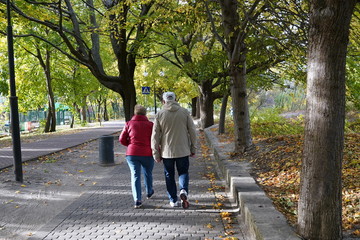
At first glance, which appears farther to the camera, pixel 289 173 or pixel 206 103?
pixel 206 103

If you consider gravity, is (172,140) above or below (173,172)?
above

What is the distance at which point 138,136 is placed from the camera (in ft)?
18.8

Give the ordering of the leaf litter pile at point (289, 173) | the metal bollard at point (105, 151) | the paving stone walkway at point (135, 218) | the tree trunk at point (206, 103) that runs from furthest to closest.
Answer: the tree trunk at point (206, 103) → the metal bollard at point (105, 151) → the paving stone walkway at point (135, 218) → the leaf litter pile at point (289, 173)

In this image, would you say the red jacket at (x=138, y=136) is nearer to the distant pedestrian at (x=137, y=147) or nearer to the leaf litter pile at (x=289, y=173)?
the distant pedestrian at (x=137, y=147)

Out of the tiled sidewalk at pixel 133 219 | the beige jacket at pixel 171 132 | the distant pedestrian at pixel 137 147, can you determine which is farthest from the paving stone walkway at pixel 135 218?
the beige jacket at pixel 171 132

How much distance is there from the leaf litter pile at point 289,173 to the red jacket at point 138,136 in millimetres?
2134

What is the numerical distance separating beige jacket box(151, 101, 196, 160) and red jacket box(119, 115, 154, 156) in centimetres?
21

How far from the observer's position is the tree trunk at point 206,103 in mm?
21484

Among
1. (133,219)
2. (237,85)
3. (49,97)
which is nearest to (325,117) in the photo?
(133,219)

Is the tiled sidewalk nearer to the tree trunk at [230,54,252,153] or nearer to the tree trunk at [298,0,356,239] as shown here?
the tree trunk at [298,0,356,239]

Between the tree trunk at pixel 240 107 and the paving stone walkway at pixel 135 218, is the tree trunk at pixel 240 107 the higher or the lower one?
the higher one

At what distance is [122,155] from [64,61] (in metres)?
19.6

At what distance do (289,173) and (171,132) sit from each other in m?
2.52

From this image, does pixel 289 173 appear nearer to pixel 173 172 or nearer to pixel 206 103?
pixel 173 172
